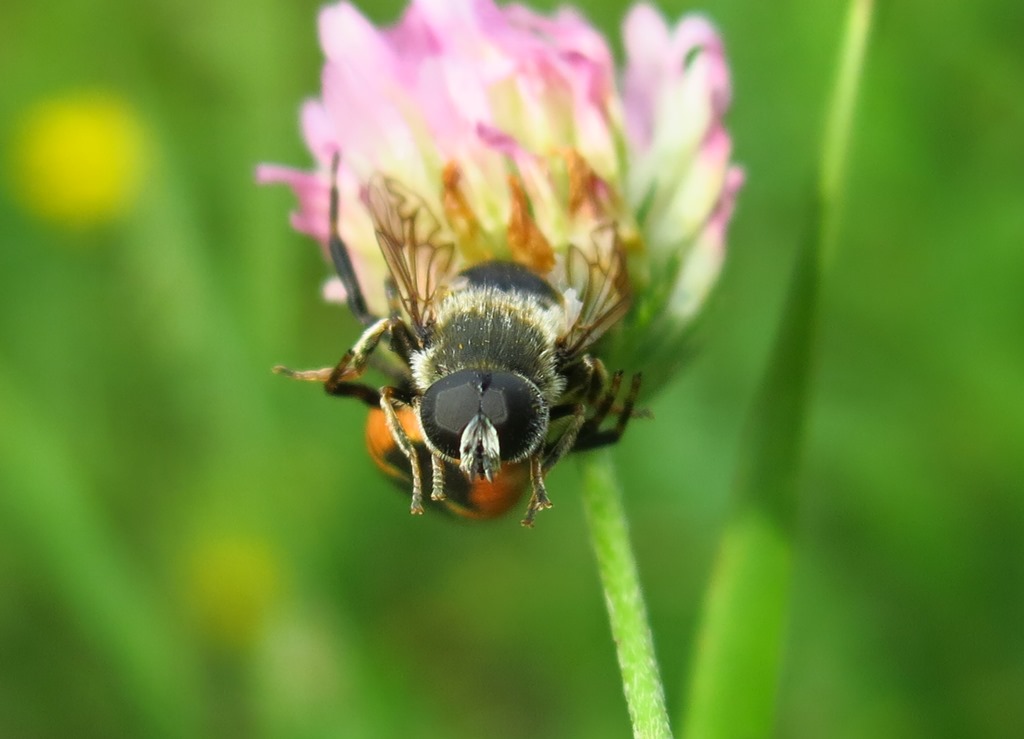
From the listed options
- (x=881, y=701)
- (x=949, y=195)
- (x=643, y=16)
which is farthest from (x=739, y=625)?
(x=949, y=195)

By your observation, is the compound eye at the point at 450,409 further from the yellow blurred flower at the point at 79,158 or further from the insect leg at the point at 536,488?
the yellow blurred flower at the point at 79,158

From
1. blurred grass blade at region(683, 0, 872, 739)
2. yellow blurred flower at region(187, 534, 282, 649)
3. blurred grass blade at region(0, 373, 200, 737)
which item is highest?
blurred grass blade at region(683, 0, 872, 739)

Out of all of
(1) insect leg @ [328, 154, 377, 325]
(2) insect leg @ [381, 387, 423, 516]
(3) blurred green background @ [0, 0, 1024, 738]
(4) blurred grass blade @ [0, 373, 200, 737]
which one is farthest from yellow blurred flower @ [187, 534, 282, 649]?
(2) insect leg @ [381, 387, 423, 516]

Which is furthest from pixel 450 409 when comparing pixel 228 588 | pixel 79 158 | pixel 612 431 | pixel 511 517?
pixel 79 158

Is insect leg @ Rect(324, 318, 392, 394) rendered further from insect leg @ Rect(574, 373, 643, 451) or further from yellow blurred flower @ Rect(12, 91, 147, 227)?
yellow blurred flower @ Rect(12, 91, 147, 227)

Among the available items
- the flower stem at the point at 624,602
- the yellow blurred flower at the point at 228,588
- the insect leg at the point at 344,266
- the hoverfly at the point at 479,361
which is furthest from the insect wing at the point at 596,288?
the yellow blurred flower at the point at 228,588

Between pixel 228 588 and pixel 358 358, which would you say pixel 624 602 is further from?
pixel 228 588

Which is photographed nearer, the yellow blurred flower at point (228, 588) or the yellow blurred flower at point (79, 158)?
the yellow blurred flower at point (228, 588)
